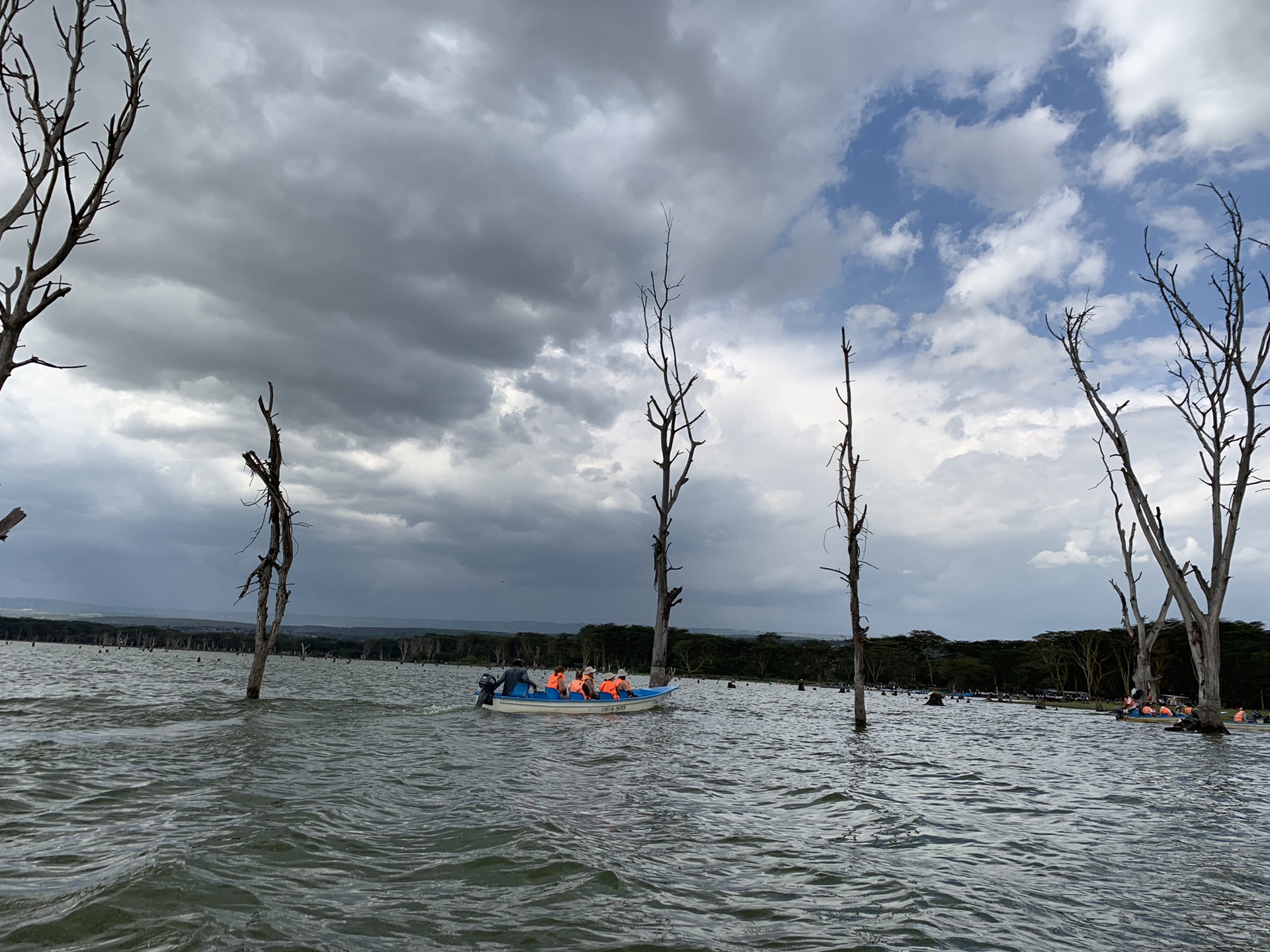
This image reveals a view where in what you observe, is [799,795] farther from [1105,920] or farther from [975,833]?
[1105,920]

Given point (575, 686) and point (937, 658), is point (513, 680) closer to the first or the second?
point (575, 686)

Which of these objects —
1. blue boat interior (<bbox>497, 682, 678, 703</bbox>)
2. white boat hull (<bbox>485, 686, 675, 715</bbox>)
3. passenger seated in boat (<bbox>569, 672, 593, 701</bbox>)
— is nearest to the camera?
white boat hull (<bbox>485, 686, 675, 715</bbox>)

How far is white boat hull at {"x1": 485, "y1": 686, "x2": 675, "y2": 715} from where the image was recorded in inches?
983

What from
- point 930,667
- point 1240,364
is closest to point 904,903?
point 1240,364

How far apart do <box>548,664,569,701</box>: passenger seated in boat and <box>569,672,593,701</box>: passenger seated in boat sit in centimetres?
20

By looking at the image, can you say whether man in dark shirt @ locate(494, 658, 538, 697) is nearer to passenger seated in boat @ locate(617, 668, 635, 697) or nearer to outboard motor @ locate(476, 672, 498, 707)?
outboard motor @ locate(476, 672, 498, 707)

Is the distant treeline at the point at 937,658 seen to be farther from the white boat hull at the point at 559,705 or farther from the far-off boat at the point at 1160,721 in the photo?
the white boat hull at the point at 559,705

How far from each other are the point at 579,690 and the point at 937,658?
85.0m

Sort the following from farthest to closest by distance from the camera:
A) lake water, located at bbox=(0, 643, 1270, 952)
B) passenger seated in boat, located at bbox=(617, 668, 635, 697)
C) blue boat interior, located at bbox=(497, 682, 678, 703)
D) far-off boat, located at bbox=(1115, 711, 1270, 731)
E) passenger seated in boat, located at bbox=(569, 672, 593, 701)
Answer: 1. far-off boat, located at bbox=(1115, 711, 1270, 731)
2. passenger seated in boat, located at bbox=(617, 668, 635, 697)
3. passenger seated in boat, located at bbox=(569, 672, 593, 701)
4. blue boat interior, located at bbox=(497, 682, 678, 703)
5. lake water, located at bbox=(0, 643, 1270, 952)

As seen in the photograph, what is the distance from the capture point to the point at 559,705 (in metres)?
25.4

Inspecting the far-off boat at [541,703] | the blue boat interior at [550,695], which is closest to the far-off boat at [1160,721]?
the blue boat interior at [550,695]

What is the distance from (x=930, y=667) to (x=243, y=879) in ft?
329

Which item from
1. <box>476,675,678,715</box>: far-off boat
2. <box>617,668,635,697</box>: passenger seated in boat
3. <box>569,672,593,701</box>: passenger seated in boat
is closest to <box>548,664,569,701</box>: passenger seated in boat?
<box>476,675,678,715</box>: far-off boat

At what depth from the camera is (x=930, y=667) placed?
Result: 3696 inches
